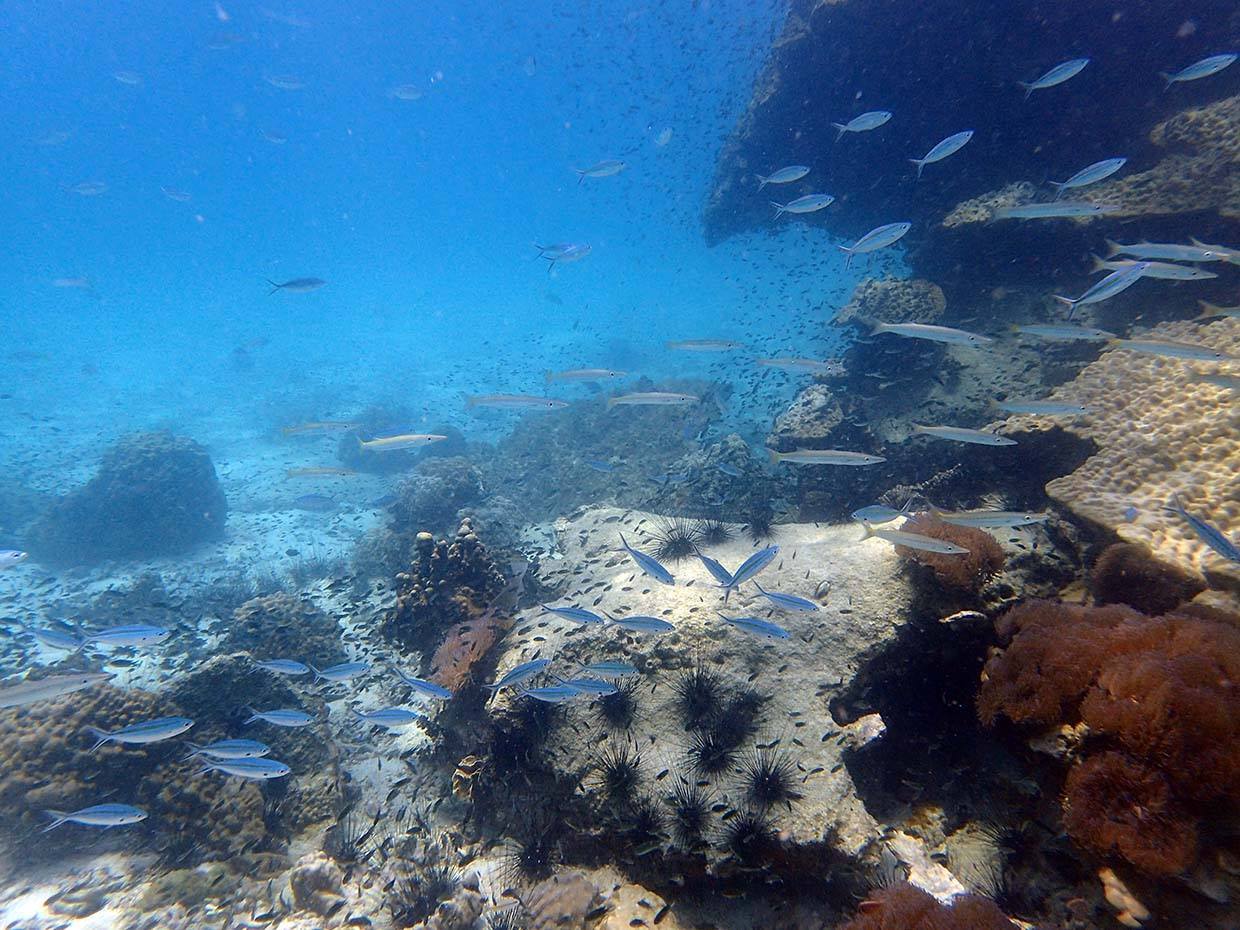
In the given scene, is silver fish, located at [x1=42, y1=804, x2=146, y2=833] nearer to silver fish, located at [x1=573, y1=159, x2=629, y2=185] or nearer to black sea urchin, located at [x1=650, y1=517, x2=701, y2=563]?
black sea urchin, located at [x1=650, y1=517, x2=701, y2=563]

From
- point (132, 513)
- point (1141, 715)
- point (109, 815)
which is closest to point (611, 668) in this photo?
point (1141, 715)

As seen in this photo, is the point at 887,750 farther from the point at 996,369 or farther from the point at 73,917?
the point at 996,369

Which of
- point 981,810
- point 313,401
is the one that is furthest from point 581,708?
point 313,401

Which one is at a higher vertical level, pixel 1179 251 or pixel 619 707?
pixel 1179 251

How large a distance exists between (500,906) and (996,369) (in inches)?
464

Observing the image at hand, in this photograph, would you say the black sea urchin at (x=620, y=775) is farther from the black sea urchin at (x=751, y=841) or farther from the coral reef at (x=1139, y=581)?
the coral reef at (x=1139, y=581)

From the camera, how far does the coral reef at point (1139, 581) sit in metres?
4.64

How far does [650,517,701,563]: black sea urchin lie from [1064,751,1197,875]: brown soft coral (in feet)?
15.1

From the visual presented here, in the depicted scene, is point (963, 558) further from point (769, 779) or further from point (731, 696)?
point (769, 779)

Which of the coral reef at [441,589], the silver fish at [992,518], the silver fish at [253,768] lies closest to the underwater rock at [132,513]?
the coral reef at [441,589]

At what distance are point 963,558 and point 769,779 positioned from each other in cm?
302

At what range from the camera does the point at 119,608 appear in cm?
1198

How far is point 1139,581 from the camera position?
482 cm

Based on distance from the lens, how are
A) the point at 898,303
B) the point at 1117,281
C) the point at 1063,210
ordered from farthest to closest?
the point at 898,303, the point at 1063,210, the point at 1117,281
